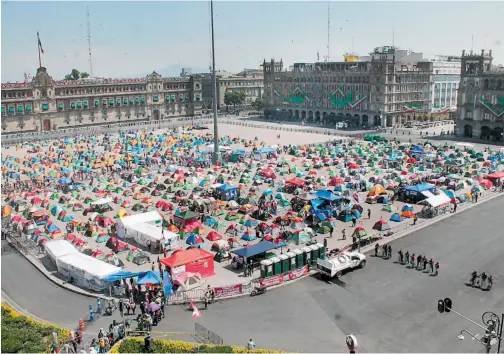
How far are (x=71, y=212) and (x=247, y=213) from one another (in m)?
18.2

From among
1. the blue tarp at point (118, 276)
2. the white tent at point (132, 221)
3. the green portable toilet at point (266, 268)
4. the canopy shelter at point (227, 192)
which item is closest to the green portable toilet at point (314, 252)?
the green portable toilet at point (266, 268)

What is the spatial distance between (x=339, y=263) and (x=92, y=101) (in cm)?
11164

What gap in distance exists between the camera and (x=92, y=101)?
130375mm

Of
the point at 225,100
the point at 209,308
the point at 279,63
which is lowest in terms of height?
the point at 209,308

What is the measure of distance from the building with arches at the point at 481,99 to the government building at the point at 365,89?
21.9 m

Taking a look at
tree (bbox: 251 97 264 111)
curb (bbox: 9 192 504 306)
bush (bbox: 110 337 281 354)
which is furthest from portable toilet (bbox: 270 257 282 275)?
tree (bbox: 251 97 264 111)

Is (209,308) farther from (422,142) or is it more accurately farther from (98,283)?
(422,142)

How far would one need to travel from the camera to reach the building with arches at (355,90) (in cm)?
11350

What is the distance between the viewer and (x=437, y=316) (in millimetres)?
27406

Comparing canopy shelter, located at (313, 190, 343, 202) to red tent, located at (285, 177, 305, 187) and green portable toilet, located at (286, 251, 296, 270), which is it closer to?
red tent, located at (285, 177, 305, 187)

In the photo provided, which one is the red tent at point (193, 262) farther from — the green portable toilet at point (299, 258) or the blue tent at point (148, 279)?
the green portable toilet at point (299, 258)

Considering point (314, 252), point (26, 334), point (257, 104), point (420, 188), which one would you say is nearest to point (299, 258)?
point (314, 252)

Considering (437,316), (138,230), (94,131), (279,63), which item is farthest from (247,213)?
(279,63)

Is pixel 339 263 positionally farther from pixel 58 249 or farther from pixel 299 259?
pixel 58 249
